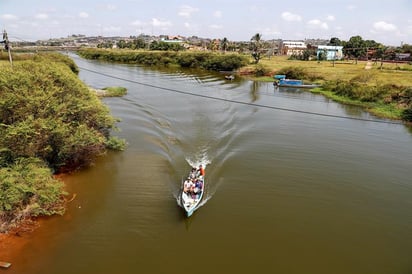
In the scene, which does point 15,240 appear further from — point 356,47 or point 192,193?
point 356,47

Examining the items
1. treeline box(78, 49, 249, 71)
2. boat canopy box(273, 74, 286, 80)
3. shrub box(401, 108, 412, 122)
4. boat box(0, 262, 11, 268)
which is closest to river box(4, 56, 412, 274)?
boat box(0, 262, 11, 268)

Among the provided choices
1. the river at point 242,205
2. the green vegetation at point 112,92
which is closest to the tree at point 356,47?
the river at point 242,205

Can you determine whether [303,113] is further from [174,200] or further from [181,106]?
[174,200]

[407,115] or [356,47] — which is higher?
[356,47]

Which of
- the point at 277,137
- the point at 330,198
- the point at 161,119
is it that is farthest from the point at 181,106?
the point at 330,198

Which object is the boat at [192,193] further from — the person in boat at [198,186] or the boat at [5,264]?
the boat at [5,264]

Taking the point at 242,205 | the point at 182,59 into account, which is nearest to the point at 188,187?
the point at 242,205

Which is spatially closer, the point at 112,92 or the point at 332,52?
the point at 112,92

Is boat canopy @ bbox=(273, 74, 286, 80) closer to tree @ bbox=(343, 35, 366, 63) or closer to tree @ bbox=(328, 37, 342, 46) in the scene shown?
tree @ bbox=(343, 35, 366, 63)
